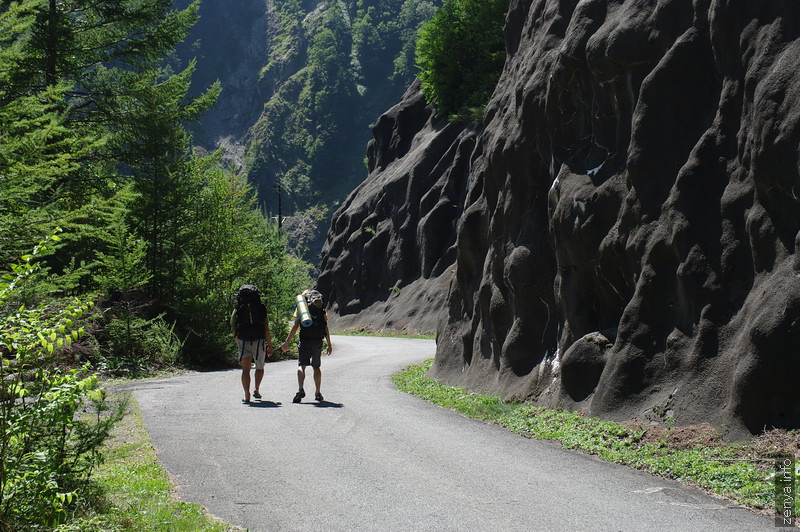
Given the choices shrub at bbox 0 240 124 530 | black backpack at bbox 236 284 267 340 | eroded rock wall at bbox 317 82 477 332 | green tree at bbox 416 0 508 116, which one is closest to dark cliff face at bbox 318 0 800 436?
black backpack at bbox 236 284 267 340

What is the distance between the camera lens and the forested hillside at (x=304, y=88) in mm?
149625

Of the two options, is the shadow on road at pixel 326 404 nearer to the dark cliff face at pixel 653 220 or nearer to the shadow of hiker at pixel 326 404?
the shadow of hiker at pixel 326 404

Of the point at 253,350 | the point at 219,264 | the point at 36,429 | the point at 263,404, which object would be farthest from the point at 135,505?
the point at 219,264

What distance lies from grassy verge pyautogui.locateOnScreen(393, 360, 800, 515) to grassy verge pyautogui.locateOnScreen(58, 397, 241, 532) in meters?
4.45

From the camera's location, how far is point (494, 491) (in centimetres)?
710

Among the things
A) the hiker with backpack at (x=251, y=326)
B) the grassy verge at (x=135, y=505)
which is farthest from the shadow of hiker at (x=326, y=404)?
the grassy verge at (x=135, y=505)

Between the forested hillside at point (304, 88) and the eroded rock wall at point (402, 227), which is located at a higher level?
the forested hillside at point (304, 88)

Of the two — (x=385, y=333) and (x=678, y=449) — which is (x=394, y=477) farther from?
(x=385, y=333)

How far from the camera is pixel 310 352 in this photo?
546 inches

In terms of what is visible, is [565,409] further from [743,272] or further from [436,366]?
[436,366]

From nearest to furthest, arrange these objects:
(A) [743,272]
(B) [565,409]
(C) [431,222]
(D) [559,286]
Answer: (A) [743,272]
(B) [565,409]
(D) [559,286]
(C) [431,222]

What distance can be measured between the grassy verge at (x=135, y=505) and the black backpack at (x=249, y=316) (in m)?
5.61

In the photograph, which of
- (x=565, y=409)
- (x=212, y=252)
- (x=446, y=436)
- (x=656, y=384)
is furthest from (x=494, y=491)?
(x=212, y=252)

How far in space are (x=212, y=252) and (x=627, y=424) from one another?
1766 cm
